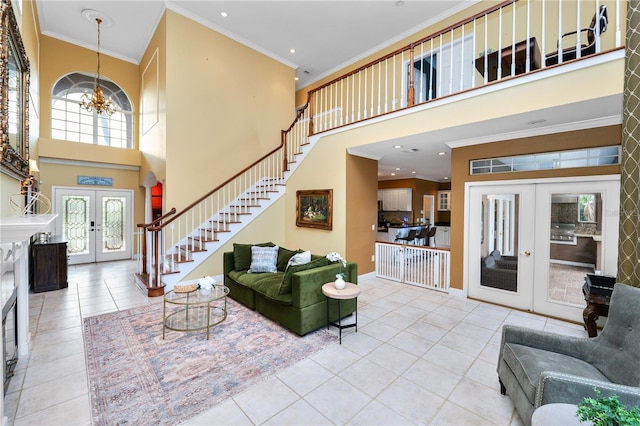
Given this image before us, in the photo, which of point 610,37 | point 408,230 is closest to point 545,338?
point 610,37

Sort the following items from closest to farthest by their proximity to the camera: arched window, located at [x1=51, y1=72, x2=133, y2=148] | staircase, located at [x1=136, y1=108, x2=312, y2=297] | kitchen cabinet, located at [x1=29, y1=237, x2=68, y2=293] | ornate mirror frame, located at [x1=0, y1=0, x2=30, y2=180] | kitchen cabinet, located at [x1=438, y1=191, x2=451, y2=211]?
ornate mirror frame, located at [x1=0, y1=0, x2=30, y2=180]
kitchen cabinet, located at [x1=29, y1=237, x2=68, y2=293]
staircase, located at [x1=136, y1=108, x2=312, y2=297]
arched window, located at [x1=51, y1=72, x2=133, y2=148]
kitchen cabinet, located at [x1=438, y1=191, x2=451, y2=211]

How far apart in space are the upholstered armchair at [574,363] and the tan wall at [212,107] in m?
6.11

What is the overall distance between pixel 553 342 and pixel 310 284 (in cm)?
227

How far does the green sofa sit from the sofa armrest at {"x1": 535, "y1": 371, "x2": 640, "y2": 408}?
7.19 feet

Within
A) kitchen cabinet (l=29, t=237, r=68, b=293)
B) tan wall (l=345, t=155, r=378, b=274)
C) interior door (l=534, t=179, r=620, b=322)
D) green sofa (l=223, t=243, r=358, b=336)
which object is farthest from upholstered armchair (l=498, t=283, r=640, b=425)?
kitchen cabinet (l=29, t=237, r=68, b=293)

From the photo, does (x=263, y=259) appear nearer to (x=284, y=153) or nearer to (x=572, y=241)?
(x=284, y=153)

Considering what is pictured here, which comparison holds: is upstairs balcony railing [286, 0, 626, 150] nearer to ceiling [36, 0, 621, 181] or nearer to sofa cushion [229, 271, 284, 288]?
ceiling [36, 0, 621, 181]

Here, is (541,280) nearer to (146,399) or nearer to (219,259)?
(146,399)

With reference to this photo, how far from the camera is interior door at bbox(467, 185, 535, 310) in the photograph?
13.5 ft

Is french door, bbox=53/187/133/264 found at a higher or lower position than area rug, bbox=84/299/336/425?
higher

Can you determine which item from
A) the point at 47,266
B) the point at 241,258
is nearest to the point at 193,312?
the point at 241,258

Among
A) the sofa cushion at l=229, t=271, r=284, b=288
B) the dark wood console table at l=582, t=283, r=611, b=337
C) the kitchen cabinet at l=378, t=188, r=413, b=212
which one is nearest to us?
the dark wood console table at l=582, t=283, r=611, b=337

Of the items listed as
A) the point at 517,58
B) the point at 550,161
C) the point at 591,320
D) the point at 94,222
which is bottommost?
the point at 591,320

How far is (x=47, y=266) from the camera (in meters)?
4.87
